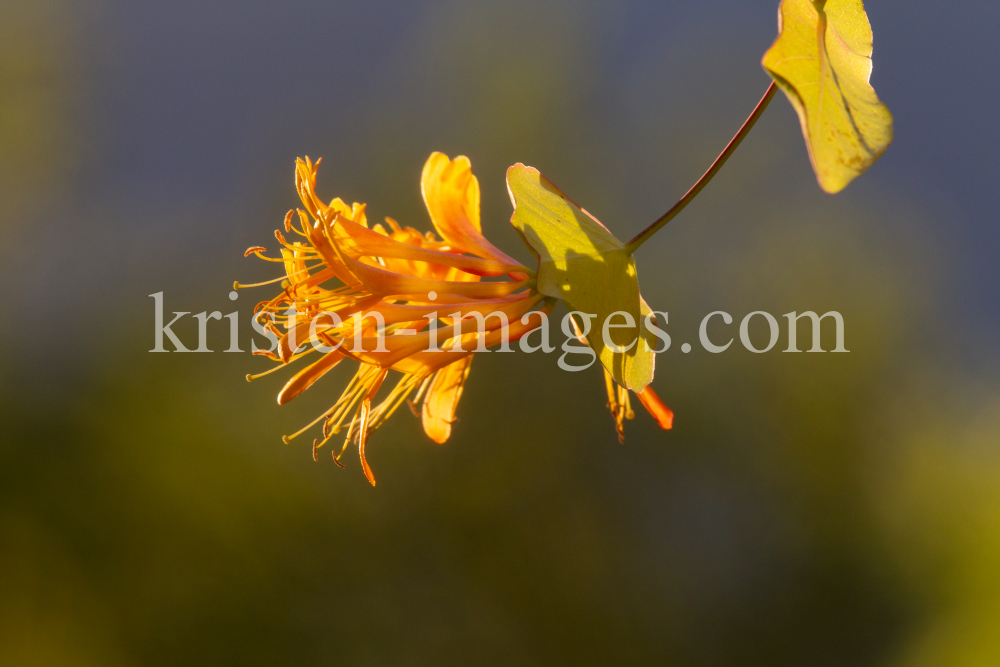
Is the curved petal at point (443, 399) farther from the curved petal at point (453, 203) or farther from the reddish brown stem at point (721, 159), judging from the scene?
the reddish brown stem at point (721, 159)

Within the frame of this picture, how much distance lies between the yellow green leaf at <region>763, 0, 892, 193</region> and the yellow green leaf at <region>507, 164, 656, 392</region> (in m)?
0.14

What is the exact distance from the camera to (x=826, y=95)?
0.35 meters

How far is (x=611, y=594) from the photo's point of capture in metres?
2.93

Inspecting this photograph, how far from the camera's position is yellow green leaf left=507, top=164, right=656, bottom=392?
0.46 m

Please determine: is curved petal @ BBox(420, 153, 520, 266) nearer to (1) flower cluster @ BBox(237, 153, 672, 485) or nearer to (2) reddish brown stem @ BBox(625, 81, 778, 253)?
(1) flower cluster @ BBox(237, 153, 672, 485)

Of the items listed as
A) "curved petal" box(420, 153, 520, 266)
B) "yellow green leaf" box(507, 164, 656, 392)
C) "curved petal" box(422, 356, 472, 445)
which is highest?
"curved petal" box(420, 153, 520, 266)

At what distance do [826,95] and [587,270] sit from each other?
170mm

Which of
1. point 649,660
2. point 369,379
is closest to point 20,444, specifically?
point 649,660

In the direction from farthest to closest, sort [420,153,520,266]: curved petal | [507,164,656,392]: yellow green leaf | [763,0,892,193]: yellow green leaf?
[420,153,520,266]: curved petal → [507,164,656,392]: yellow green leaf → [763,0,892,193]: yellow green leaf

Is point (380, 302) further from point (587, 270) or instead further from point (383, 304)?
point (587, 270)

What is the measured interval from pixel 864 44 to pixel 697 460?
105 inches

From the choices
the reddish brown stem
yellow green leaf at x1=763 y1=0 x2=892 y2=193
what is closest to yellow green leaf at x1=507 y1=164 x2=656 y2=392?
the reddish brown stem

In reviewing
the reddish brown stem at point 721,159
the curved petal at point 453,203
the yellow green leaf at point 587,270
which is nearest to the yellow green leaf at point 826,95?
the reddish brown stem at point 721,159

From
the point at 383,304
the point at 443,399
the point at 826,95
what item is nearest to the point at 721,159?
the point at 826,95
